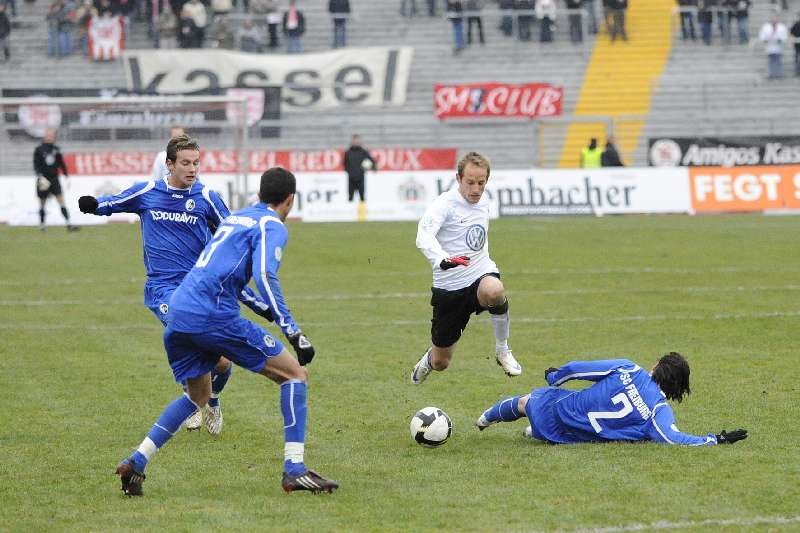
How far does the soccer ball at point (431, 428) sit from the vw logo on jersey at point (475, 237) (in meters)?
2.21

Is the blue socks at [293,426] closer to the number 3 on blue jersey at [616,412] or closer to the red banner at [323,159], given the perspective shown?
the number 3 on blue jersey at [616,412]

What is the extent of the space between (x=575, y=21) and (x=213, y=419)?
3591 centimetres

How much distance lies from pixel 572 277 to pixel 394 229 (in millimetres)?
9030

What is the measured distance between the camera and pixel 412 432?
952 cm

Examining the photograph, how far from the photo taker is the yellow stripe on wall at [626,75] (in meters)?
40.5

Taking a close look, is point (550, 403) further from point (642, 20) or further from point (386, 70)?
point (642, 20)

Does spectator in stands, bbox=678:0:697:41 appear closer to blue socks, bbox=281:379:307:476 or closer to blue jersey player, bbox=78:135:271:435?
blue jersey player, bbox=78:135:271:435

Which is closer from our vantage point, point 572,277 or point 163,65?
point 572,277

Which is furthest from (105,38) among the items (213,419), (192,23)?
(213,419)

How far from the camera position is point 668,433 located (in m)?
9.14

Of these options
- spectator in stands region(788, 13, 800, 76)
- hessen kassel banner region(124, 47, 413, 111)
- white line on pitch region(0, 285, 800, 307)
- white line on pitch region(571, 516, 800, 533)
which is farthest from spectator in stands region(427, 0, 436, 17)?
white line on pitch region(571, 516, 800, 533)

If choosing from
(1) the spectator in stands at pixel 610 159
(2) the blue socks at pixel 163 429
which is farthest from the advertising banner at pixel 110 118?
(2) the blue socks at pixel 163 429

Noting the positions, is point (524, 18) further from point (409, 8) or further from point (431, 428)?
point (431, 428)

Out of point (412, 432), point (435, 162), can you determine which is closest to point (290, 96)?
point (435, 162)
